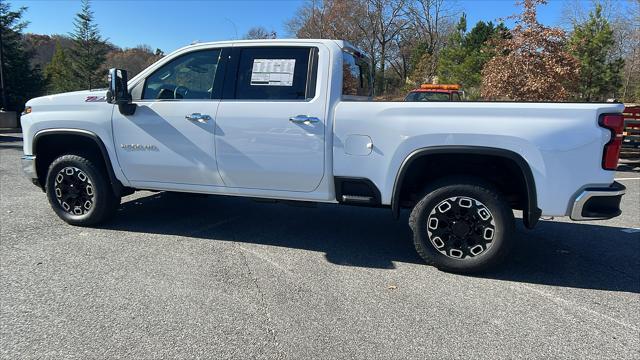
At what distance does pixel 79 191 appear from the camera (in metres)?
5.12

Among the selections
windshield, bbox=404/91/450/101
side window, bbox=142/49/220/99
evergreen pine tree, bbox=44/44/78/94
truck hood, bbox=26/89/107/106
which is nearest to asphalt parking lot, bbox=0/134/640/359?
truck hood, bbox=26/89/107/106

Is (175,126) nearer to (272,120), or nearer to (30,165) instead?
(272,120)

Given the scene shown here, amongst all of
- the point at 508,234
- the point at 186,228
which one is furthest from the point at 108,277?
the point at 508,234

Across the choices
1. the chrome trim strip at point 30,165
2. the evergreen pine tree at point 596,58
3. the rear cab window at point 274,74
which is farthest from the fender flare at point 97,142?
the evergreen pine tree at point 596,58

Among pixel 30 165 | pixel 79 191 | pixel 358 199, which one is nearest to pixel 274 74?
pixel 358 199

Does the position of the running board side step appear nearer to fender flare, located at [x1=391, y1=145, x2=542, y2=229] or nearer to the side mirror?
fender flare, located at [x1=391, y1=145, x2=542, y2=229]

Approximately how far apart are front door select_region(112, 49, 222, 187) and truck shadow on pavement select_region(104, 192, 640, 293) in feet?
2.54

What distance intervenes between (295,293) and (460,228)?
1.56m

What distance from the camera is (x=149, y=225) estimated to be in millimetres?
5344

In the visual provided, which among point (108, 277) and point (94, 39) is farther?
point (94, 39)

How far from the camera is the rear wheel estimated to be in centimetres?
500

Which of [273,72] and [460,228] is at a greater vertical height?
[273,72]

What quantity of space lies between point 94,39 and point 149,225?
32.5m

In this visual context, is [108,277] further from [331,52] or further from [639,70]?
[639,70]
